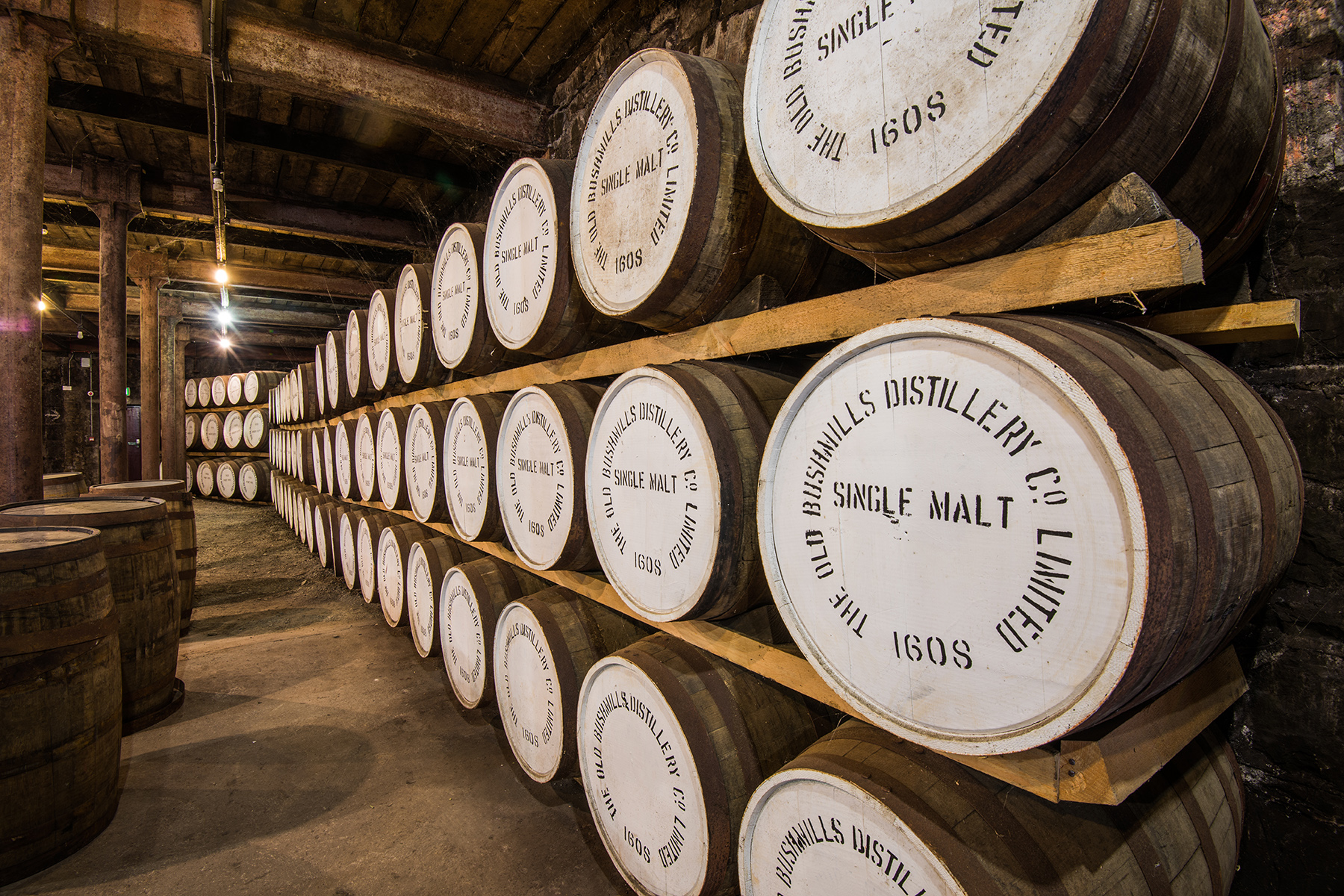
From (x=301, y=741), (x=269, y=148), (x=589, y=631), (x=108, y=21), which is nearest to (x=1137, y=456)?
(x=589, y=631)

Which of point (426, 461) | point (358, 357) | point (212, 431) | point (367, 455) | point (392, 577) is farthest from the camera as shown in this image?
point (212, 431)

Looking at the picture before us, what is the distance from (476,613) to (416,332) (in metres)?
1.73

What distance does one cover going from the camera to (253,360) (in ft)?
66.2

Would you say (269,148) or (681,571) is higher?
(269,148)

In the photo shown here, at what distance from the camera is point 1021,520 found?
0.87m

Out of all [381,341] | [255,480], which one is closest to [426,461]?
[381,341]

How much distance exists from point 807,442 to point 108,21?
4.49m

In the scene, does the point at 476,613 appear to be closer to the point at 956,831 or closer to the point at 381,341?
the point at 381,341

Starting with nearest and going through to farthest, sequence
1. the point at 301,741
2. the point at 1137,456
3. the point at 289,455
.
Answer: the point at 1137,456 < the point at 301,741 < the point at 289,455

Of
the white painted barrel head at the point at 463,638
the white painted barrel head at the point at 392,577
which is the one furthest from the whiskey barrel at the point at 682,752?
the white painted barrel head at the point at 392,577

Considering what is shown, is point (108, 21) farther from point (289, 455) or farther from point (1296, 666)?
point (289, 455)

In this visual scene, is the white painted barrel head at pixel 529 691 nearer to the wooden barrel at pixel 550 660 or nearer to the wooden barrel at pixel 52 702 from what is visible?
the wooden barrel at pixel 550 660

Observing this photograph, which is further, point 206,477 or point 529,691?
point 206,477

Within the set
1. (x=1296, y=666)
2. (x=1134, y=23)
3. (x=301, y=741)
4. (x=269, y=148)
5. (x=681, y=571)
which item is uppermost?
(x=269, y=148)
